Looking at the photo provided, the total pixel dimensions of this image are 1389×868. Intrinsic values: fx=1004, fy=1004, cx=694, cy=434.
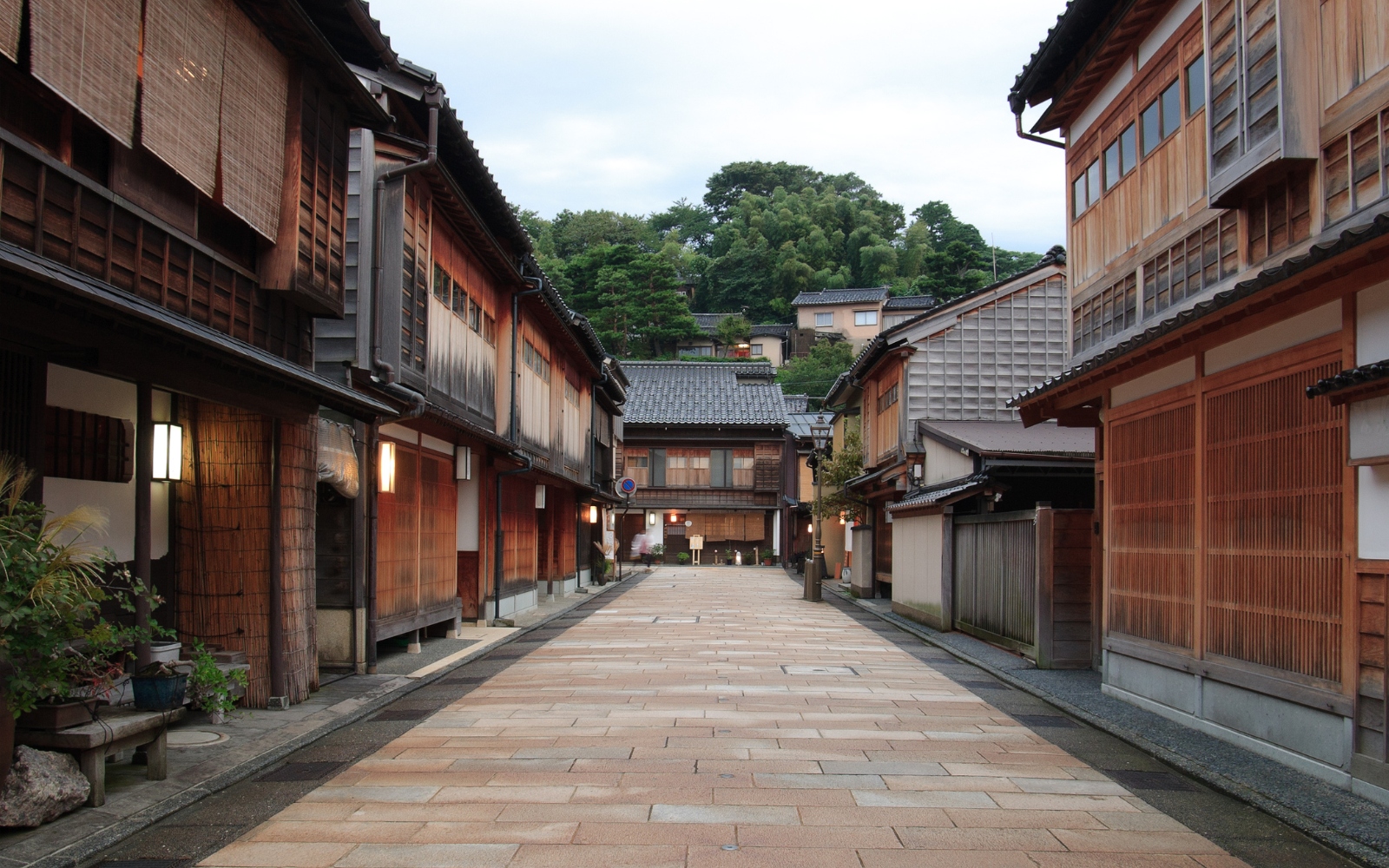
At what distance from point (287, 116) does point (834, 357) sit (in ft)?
198

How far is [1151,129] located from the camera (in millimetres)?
12398

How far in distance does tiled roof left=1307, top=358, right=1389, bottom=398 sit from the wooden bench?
8.82 m

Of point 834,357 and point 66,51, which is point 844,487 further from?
point 834,357

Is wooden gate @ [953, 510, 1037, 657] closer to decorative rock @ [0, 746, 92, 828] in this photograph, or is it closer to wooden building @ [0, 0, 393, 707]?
wooden building @ [0, 0, 393, 707]

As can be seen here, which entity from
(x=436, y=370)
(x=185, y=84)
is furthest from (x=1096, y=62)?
(x=185, y=84)

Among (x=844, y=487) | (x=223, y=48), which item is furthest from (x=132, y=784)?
(x=844, y=487)

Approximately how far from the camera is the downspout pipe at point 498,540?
20.5m

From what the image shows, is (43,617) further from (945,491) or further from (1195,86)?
(945,491)

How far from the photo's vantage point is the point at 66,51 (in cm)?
679

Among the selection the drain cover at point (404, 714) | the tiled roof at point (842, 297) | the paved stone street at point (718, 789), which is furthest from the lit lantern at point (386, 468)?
the tiled roof at point (842, 297)

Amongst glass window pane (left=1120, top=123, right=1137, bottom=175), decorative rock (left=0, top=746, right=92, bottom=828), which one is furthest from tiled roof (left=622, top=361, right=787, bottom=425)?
decorative rock (left=0, top=746, right=92, bottom=828)

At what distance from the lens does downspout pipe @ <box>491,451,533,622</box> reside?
808 inches

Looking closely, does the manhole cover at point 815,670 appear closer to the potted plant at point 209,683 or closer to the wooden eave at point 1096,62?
the potted plant at point 209,683

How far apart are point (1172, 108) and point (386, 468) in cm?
1117
